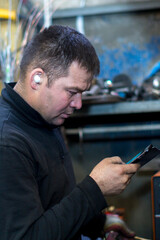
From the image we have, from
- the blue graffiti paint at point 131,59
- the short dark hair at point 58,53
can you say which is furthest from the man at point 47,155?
the blue graffiti paint at point 131,59

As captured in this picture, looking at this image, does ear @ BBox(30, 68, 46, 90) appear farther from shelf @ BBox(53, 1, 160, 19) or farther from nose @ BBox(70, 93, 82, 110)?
shelf @ BBox(53, 1, 160, 19)

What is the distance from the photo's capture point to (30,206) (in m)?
0.67

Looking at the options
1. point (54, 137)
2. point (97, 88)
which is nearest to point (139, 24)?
point (97, 88)

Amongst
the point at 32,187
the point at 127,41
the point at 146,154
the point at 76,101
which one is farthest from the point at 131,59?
the point at 32,187

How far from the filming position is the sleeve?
648mm

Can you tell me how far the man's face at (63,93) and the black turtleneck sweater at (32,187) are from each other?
0.04 metres

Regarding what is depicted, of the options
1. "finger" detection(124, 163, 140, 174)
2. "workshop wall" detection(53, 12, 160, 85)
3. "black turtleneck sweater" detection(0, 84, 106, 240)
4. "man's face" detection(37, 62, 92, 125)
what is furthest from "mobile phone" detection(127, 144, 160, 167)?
"workshop wall" detection(53, 12, 160, 85)

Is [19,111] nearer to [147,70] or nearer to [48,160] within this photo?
[48,160]

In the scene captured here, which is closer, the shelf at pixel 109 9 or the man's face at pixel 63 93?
the man's face at pixel 63 93

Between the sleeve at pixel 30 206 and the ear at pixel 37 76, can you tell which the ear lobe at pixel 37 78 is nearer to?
the ear at pixel 37 76

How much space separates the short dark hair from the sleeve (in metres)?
0.27

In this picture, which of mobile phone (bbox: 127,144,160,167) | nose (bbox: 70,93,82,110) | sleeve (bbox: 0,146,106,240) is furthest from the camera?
nose (bbox: 70,93,82,110)

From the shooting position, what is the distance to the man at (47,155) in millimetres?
669

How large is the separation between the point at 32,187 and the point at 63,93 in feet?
0.95
